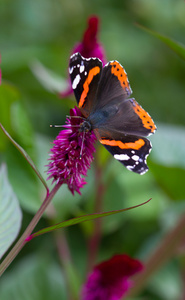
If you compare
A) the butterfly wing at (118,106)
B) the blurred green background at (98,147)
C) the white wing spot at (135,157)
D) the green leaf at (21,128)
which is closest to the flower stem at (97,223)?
the blurred green background at (98,147)

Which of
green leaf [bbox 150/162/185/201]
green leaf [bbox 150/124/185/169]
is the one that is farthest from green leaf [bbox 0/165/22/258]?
green leaf [bbox 150/124/185/169]

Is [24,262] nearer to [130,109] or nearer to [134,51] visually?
[130,109]

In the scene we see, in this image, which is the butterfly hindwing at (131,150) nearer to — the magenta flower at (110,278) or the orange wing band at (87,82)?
the orange wing band at (87,82)

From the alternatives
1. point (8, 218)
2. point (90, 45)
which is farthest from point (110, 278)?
point (90, 45)

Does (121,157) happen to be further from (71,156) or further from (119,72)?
(119,72)

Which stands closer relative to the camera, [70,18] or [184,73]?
[184,73]

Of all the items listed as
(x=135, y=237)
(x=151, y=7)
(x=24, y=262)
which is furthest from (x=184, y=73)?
(x=24, y=262)

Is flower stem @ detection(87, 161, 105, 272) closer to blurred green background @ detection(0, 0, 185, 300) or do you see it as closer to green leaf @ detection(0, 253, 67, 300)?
blurred green background @ detection(0, 0, 185, 300)

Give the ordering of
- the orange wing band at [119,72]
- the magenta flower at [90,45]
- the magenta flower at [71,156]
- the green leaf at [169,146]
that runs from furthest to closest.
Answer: the green leaf at [169,146]
the magenta flower at [90,45]
the orange wing band at [119,72]
the magenta flower at [71,156]
